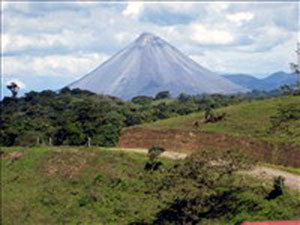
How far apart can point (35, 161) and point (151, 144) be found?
10.1 m

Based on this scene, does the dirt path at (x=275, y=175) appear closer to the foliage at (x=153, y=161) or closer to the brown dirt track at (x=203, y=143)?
the brown dirt track at (x=203, y=143)

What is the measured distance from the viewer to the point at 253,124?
43.6 metres

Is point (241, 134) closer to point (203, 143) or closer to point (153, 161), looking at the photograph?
point (203, 143)

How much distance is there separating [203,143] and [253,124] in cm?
423

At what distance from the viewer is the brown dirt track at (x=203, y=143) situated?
3653cm

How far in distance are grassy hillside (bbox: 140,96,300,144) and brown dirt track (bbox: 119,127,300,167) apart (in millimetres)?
684

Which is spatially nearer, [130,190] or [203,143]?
[130,190]

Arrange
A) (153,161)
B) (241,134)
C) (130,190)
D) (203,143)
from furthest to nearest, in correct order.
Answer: (203,143) → (241,134) → (153,161) → (130,190)

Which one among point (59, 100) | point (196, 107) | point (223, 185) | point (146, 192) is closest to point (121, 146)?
point (146, 192)

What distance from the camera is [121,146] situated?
51.6 m

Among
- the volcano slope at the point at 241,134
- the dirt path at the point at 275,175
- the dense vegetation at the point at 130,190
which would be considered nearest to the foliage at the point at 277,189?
the dense vegetation at the point at 130,190

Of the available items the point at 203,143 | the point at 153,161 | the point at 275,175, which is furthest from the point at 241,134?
the point at 275,175

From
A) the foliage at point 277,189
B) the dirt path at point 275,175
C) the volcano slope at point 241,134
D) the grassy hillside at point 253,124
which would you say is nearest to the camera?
the foliage at point 277,189

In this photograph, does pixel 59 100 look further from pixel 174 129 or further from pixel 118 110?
pixel 174 129
